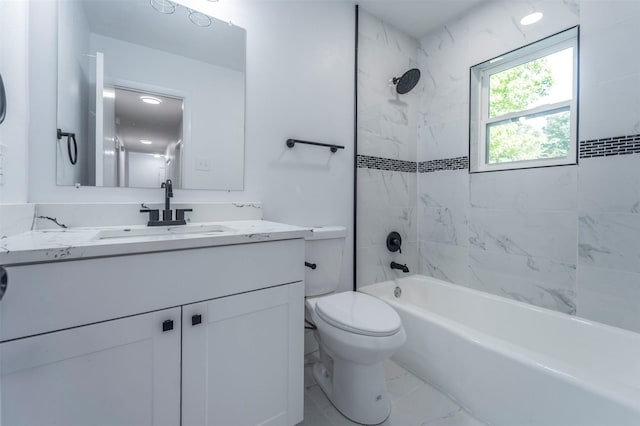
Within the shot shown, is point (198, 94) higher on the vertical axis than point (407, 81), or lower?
lower

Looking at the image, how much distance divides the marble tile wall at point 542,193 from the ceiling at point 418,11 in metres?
0.09

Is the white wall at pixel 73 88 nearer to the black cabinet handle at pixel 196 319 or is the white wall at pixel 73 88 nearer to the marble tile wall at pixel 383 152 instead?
the black cabinet handle at pixel 196 319

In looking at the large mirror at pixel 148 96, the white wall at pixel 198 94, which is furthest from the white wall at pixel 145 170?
the white wall at pixel 198 94

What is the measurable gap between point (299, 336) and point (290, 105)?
4.40 feet

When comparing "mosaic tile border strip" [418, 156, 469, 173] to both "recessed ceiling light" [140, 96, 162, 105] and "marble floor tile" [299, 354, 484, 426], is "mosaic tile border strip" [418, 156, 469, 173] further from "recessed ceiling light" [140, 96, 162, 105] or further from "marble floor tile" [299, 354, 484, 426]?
"recessed ceiling light" [140, 96, 162, 105]

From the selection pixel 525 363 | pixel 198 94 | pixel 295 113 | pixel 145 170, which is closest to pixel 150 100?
pixel 198 94

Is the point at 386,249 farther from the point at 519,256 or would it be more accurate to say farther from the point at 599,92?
the point at 599,92

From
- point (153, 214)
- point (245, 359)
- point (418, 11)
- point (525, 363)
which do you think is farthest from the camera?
point (418, 11)

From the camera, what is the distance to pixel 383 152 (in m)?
2.15

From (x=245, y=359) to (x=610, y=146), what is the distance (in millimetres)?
2005

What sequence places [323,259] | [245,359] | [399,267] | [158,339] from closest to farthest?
[158,339]
[245,359]
[323,259]
[399,267]

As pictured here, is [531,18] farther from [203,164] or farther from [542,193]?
[203,164]

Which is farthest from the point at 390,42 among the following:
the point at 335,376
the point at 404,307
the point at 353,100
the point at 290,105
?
the point at 335,376

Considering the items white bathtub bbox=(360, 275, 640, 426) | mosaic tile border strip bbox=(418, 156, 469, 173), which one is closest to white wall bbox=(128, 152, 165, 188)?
white bathtub bbox=(360, 275, 640, 426)
